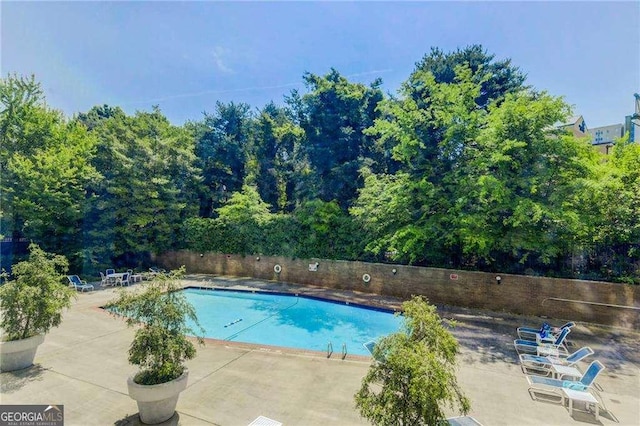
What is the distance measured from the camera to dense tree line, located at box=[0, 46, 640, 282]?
435 inches

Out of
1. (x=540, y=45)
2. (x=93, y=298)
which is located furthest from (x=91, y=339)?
(x=540, y=45)

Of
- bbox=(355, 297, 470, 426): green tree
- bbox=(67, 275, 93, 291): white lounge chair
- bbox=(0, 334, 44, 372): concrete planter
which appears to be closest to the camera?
bbox=(355, 297, 470, 426): green tree

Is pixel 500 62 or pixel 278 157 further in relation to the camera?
pixel 278 157

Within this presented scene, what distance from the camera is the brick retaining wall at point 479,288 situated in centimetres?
1098

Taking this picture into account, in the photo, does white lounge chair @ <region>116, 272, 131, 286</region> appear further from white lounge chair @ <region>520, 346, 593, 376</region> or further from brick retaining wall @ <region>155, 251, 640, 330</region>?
white lounge chair @ <region>520, 346, 593, 376</region>

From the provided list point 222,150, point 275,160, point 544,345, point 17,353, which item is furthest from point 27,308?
point 222,150

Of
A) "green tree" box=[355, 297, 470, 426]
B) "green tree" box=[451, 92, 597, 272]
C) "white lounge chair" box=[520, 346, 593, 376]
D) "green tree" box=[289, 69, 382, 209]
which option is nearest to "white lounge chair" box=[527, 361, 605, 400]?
"white lounge chair" box=[520, 346, 593, 376]

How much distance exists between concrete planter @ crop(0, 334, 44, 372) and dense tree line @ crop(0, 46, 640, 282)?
37.0ft

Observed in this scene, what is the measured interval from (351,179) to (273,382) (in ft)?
43.8

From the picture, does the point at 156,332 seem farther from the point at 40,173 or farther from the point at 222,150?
the point at 222,150

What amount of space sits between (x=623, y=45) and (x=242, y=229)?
1806 centimetres

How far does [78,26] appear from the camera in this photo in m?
9.94

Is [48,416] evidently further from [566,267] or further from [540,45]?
[540,45]
